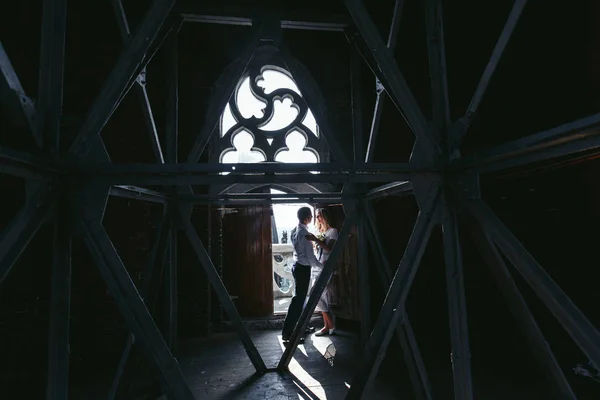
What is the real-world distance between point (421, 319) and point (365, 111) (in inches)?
118

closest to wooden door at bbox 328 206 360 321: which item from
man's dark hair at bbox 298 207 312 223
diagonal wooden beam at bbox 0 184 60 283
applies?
man's dark hair at bbox 298 207 312 223

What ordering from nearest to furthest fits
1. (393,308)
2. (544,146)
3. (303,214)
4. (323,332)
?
(544,146) < (393,308) < (303,214) < (323,332)

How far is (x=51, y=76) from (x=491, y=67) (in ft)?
7.74

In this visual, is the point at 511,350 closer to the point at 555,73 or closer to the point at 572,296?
the point at 572,296

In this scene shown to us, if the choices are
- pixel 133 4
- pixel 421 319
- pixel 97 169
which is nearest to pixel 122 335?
pixel 97 169

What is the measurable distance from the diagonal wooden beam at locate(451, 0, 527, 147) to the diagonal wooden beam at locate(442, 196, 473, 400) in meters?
0.41

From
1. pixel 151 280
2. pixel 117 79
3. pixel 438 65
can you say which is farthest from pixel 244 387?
pixel 438 65

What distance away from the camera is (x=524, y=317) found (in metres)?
1.80

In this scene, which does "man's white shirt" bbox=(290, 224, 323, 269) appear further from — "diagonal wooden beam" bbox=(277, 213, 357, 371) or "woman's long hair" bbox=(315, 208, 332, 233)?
"diagonal wooden beam" bbox=(277, 213, 357, 371)

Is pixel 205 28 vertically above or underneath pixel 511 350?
above

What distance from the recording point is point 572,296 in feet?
10.4

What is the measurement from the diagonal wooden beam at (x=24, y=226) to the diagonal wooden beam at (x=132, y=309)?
17 centimetres

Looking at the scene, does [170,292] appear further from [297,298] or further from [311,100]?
[311,100]

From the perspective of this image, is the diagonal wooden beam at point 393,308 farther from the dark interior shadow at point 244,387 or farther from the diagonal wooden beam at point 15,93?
the diagonal wooden beam at point 15,93
